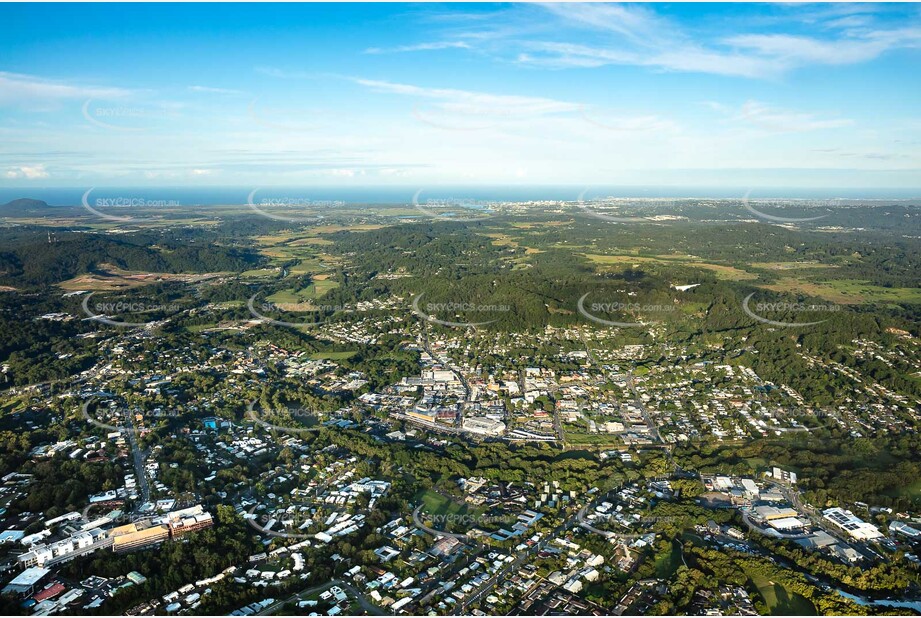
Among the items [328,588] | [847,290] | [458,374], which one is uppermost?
[847,290]

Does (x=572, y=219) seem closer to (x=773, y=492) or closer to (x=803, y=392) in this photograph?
(x=803, y=392)

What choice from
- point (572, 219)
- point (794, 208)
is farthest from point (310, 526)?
point (794, 208)

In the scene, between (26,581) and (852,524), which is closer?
(26,581)

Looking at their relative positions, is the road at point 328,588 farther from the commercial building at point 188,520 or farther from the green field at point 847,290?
the green field at point 847,290

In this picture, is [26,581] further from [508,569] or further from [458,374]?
[458,374]

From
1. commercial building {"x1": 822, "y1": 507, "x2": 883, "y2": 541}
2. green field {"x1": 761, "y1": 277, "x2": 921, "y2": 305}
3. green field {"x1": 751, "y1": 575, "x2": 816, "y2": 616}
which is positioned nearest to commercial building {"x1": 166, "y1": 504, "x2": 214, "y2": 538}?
green field {"x1": 751, "y1": 575, "x2": 816, "y2": 616}

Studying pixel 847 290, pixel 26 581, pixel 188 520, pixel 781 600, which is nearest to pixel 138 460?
pixel 188 520

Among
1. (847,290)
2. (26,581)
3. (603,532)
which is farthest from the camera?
(847,290)

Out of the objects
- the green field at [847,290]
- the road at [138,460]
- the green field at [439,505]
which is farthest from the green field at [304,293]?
the green field at [847,290]
